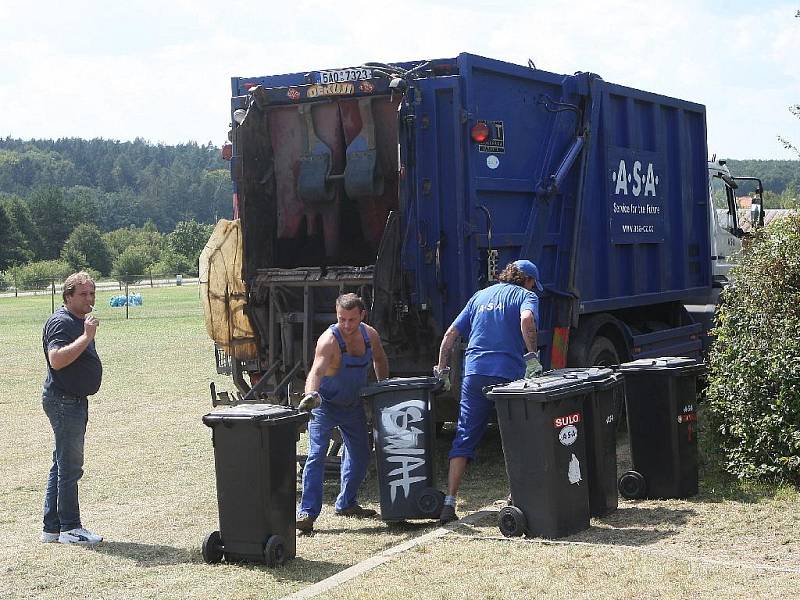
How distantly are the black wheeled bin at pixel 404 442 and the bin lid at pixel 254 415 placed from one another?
0.96 metres

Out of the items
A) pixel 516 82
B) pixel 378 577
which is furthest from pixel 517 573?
pixel 516 82

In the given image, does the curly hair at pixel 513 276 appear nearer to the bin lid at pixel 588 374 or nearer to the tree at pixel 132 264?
the bin lid at pixel 588 374

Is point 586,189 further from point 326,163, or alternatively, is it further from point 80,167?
point 80,167

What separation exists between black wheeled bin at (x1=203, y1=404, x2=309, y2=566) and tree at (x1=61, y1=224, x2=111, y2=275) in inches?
3885

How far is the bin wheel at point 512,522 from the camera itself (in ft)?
22.7

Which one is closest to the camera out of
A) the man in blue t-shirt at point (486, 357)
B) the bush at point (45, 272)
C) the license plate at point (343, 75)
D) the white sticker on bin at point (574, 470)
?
the white sticker on bin at point (574, 470)

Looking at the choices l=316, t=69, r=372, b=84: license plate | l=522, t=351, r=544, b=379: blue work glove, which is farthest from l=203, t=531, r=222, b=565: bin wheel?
l=316, t=69, r=372, b=84: license plate

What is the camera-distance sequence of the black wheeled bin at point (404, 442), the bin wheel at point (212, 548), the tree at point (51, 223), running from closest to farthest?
the bin wheel at point (212, 548), the black wheeled bin at point (404, 442), the tree at point (51, 223)

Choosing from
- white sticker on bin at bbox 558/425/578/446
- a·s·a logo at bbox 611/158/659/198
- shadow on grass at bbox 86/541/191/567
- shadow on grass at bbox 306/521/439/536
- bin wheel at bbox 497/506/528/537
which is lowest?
shadow on grass at bbox 306/521/439/536

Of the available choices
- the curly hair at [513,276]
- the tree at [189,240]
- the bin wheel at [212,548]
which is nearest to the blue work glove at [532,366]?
the curly hair at [513,276]

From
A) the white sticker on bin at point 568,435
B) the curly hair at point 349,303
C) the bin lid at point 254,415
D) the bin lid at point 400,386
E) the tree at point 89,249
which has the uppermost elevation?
the tree at point 89,249

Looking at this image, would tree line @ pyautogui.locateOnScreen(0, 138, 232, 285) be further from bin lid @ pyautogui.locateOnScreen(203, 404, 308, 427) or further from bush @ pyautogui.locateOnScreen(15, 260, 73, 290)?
bin lid @ pyautogui.locateOnScreen(203, 404, 308, 427)

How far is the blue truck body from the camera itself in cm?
894

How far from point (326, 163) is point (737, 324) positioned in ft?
11.3
